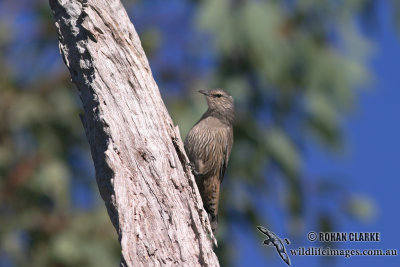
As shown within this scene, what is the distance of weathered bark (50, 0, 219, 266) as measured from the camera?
3.73 m

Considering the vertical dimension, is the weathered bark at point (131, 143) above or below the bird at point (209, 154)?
below

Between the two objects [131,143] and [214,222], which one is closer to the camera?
[131,143]

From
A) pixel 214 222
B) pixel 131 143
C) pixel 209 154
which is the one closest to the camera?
pixel 131 143

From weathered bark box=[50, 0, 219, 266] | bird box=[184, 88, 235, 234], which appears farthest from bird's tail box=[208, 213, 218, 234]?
weathered bark box=[50, 0, 219, 266]

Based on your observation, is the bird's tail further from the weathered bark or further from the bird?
the weathered bark

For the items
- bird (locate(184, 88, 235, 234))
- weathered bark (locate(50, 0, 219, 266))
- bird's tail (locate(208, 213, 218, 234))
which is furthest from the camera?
bird (locate(184, 88, 235, 234))

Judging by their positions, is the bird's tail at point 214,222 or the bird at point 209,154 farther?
the bird at point 209,154

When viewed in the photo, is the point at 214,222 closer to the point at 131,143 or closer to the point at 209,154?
the point at 209,154

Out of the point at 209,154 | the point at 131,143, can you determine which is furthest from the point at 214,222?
the point at 131,143

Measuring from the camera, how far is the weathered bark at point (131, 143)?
12.2ft

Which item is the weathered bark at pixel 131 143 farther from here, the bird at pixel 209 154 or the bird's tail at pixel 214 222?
the bird at pixel 209 154

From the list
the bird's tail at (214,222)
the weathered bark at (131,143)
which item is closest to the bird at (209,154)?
the bird's tail at (214,222)

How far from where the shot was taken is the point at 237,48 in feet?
32.0

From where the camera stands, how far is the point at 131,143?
12.6 feet
